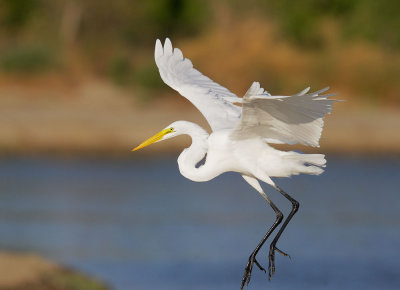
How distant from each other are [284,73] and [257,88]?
22036mm

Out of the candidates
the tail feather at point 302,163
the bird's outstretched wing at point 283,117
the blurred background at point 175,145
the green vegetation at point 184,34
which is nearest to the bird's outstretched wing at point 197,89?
the bird's outstretched wing at point 283,117

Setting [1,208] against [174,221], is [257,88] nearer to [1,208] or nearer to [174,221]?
[174,221]

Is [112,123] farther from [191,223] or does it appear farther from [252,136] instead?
[252,136]

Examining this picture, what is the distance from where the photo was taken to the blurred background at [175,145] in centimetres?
1368

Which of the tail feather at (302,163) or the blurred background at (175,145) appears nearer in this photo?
the tail feather at (302,163)

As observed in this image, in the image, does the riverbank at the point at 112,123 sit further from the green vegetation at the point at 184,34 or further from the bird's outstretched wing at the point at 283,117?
the bird's outstretched wing at the point at 283,117

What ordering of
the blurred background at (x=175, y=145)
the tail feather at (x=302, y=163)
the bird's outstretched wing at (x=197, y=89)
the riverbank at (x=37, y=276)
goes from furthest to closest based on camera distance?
the blurred background at (x=175, y=145), the riverbank at (x=37, y=276), the bird's outstretched wing at (x=197, y=89), the tail feather at (x=302, y=163)

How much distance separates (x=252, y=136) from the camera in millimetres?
8086

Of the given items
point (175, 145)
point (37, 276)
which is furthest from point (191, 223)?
point (175, 145)

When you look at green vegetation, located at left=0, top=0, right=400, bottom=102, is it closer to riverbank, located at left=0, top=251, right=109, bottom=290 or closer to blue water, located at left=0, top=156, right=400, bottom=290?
blue water, located at left=0, top=156, right=400, bottom=290

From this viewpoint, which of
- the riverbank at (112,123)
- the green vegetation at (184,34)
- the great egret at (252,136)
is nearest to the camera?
the great egret at (252,136)

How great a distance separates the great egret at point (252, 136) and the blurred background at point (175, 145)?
10.4ft

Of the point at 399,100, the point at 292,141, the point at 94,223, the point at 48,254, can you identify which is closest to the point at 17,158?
the point at 94,223

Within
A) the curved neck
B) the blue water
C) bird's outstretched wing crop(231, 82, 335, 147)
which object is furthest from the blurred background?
bird's outstretched wing crop(231, 82, 335, 147)
